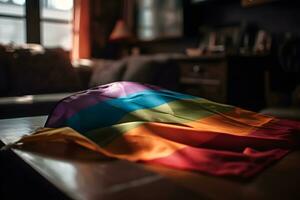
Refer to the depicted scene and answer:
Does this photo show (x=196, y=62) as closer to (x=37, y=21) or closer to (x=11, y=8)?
(x=37, y=21)

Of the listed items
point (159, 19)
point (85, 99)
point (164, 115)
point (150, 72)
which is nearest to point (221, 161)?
point (164, 115)

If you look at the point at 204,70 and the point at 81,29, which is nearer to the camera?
the point at 204,70

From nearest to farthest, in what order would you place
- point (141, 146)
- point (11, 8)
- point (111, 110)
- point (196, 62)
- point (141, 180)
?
point (141, 180)
point (141, 146)
point (111, 110)
point (196, 62)
point (11, 8)

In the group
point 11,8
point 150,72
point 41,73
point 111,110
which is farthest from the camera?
point 11,8

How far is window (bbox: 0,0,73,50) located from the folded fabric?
317cm

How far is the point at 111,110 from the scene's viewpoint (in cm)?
94

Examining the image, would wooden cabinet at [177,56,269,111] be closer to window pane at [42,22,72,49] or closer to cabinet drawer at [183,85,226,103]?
cabinet drawer at [183,85,226,103]

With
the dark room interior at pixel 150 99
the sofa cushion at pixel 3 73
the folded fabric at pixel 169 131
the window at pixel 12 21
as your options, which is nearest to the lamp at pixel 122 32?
the dark room interior at pixel 150 99

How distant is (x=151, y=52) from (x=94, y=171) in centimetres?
349

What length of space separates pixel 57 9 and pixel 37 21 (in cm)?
35

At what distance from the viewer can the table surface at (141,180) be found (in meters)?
0.54

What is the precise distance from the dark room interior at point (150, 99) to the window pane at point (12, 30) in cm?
1

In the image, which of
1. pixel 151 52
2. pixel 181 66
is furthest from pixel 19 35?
pixel 181 66

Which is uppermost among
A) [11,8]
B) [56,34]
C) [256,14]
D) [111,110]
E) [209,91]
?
[11,8]
